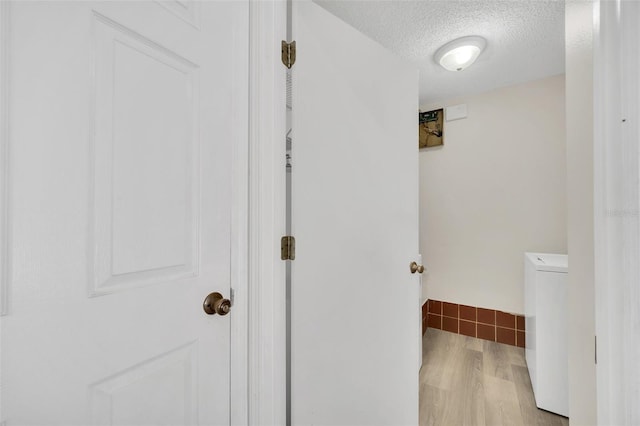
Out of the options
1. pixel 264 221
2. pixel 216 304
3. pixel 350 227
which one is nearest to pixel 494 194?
pixel 350 227

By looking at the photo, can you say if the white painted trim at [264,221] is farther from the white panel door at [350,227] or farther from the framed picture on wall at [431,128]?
the framed picture on wall at [431,128]

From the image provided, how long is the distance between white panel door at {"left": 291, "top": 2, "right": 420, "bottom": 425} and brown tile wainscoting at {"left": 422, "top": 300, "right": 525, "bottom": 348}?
4.90ft

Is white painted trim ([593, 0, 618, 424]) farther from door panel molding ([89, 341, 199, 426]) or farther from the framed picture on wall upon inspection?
the framed picture on wall

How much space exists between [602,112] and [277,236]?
0.84 m

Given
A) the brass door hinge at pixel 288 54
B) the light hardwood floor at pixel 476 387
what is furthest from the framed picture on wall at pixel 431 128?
the brass door hinge at pixel 288 54

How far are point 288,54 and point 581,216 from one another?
1.15m

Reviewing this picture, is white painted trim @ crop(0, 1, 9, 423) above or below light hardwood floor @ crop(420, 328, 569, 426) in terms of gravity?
above

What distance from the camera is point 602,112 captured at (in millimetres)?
528

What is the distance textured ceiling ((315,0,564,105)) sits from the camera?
1556 millimetres

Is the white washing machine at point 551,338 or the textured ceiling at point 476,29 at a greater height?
the textured ceiling at point 476,29

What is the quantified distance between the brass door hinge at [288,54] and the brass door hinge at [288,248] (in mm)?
601

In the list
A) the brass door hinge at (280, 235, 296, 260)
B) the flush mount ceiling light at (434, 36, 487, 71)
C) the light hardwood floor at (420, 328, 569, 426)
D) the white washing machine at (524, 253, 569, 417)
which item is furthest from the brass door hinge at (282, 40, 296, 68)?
the light hardwood floor at (420, 328, 569, 426)

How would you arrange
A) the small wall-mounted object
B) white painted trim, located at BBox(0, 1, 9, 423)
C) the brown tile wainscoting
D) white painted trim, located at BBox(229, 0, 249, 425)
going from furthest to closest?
1. the small wall-mounted object
2. the brown tile wainscoting
3. white painted trim, located at BBox(229, 0, 249, 425)
4. white painted trim, located at BBox(0, 1, 9, 423)

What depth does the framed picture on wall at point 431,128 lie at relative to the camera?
284cm
